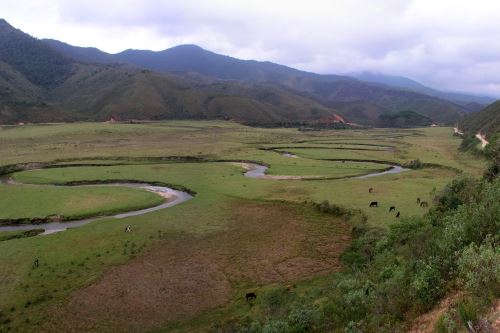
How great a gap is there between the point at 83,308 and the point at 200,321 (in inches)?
289

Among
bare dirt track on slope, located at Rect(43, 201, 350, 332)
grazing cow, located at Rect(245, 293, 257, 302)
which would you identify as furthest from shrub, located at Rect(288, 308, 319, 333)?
bare dirt track on slope, located at Rect(43, 201, 350, 332)

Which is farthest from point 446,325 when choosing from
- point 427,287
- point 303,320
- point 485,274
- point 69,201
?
point 69,201

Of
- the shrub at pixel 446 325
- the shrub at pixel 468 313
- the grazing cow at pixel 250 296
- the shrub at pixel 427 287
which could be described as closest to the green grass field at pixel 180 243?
the grazing cow at pixel 250 296

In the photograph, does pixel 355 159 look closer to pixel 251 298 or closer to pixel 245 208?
pixel 245 208

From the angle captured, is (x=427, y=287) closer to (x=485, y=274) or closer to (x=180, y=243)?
(x=485, y=274)

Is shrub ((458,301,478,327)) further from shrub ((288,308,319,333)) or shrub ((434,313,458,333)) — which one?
shrub ((288,308,319,333))

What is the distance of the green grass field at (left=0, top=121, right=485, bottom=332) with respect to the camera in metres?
26.0

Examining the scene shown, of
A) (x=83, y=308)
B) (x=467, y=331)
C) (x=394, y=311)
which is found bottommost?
(x=83, y=308)

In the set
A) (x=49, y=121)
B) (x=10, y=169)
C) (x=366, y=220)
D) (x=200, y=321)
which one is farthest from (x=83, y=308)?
(x=49, y=121)

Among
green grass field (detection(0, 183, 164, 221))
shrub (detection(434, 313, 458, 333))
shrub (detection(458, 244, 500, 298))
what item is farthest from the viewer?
green grass field (detection(0, 183, 164, 221))

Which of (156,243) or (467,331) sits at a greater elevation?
(467,331)

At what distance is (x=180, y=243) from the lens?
119 feet

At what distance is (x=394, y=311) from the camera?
15.0 metres

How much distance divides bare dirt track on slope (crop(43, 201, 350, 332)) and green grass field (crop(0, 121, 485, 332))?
0.29ft
